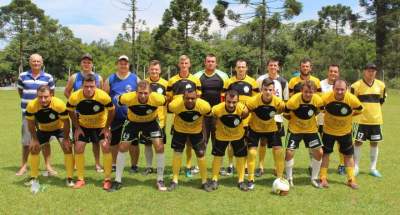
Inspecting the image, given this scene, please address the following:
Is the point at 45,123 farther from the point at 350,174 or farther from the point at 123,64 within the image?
the point at 350,174

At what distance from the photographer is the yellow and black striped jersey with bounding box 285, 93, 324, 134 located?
7.61m

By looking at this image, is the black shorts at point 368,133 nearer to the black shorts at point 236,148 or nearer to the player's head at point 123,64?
the black shorts at point 236,148

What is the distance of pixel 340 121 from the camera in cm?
780

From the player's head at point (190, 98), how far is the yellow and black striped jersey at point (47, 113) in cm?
197

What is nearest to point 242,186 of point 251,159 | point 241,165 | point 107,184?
point 241,165

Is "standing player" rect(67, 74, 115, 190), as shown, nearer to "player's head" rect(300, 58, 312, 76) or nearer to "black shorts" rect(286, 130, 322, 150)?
"black shorts" rect(286, 130, 322, 150)

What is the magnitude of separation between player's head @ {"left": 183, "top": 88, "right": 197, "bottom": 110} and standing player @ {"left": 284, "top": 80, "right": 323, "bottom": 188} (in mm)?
1591

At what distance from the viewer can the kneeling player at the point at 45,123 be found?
7457mm

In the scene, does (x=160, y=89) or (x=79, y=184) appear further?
(x=160, y=89)

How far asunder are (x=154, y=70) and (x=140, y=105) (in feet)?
3.96

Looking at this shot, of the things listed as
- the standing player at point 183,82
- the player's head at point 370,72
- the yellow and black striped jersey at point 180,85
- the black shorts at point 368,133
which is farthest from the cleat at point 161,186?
the player's head at point 370,72

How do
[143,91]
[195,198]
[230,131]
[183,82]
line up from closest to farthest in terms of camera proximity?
[195,198], [143,91], [230,131], [183,82]

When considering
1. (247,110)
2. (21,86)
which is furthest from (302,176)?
(21,86)

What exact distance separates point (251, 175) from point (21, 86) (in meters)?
4.43
